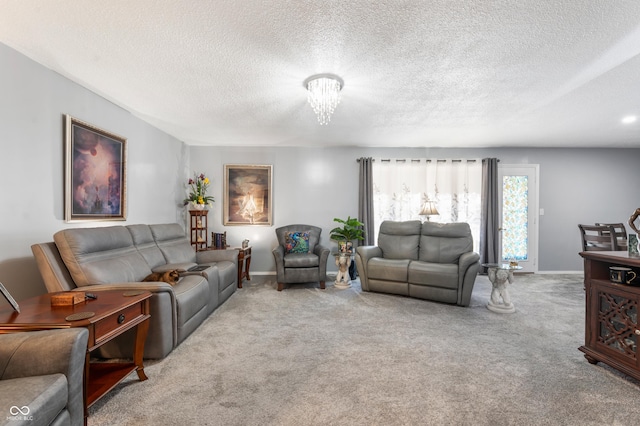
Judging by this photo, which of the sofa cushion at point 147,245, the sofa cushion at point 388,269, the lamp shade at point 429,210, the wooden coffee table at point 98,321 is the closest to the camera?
the wooden coffee table at point 98,321

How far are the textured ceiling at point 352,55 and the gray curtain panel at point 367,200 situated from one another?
1.45 meters

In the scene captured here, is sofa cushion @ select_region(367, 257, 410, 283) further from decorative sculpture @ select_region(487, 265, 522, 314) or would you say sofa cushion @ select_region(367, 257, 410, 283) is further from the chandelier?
the chandelier

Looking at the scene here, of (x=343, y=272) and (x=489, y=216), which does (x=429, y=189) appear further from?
(x=343, y=272)

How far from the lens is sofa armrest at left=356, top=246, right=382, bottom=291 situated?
13.4ft

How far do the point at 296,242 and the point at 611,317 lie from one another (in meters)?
3.63

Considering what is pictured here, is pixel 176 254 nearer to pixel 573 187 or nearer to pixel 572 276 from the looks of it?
pixel 572 276

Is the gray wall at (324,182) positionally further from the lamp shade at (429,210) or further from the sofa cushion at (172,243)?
the lamp shade at (429,210)

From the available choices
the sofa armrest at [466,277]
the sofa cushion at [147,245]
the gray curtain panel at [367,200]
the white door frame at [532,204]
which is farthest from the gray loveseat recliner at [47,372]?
the white door frame at [532,204]

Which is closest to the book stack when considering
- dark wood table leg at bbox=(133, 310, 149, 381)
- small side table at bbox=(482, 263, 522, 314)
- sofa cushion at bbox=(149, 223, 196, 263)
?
sofa cushion at bbox=(149, 223, 196, 263)

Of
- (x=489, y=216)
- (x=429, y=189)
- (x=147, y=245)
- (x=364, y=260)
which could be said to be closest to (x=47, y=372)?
(x=147, y=245)

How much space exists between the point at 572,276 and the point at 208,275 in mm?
6131


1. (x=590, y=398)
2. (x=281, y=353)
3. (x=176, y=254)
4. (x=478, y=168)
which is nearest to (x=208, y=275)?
(x=176, y=254)
